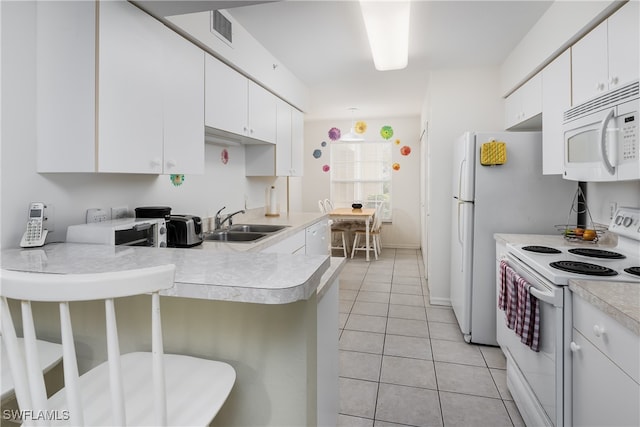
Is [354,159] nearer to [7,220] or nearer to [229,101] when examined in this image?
[229,101]

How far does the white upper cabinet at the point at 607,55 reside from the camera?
5.32 feet

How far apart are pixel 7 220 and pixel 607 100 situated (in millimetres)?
2703

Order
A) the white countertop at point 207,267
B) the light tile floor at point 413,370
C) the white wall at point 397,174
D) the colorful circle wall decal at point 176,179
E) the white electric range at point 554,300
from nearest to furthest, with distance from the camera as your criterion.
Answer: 1. the white countertop at point 207,267
2. the white electric range at point 554,300
3. the light tile floor at point 413,370
4. the colorful circle wall decal at point 176,179
5. the white wall at point 397,174

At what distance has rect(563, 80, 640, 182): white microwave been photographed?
4.83ft

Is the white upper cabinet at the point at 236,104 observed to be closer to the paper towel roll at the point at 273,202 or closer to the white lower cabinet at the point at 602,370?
the paper towel roll at the point at 273,202

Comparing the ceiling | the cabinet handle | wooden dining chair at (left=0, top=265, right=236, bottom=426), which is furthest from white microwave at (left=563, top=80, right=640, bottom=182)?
wooden dining chair at (left=0, top=265, right=236, bottom=426)

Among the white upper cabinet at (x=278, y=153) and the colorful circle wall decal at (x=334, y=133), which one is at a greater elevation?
the colorful circle wall decal at (x=334, y=133)

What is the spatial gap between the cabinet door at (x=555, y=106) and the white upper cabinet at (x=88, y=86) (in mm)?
2453

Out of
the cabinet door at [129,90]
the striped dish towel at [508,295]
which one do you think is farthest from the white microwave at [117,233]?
the striped dish towel at [508,295]

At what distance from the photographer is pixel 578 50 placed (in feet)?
6.81

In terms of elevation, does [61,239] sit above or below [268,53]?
below

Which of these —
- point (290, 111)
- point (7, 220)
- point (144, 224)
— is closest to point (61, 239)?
point (7, 220)

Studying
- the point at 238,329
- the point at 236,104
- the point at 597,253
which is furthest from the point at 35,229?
the point at 597,253

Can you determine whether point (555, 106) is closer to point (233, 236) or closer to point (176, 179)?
point (233, 236)
